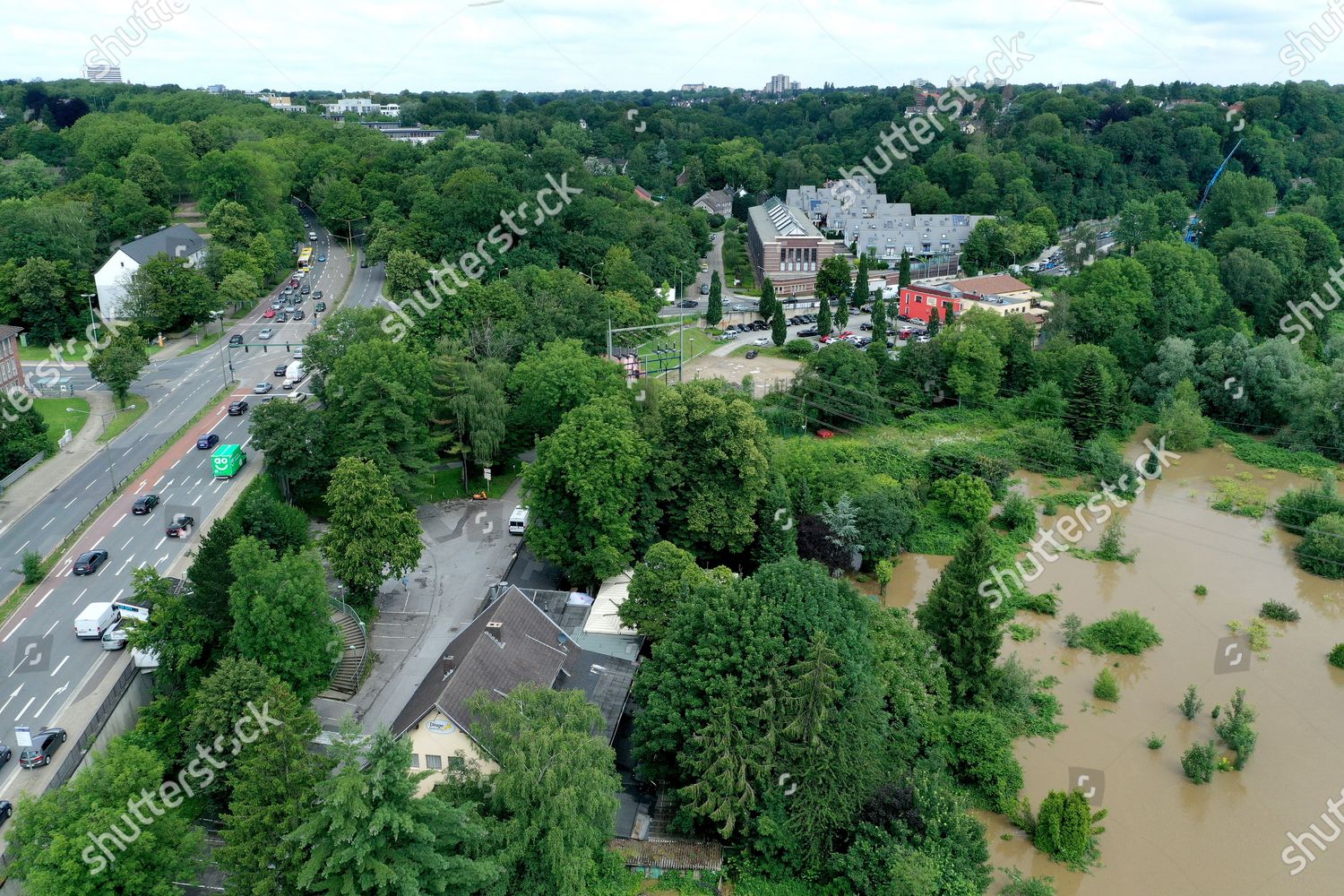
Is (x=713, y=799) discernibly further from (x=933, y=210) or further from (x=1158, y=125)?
(x=1158, y=125)

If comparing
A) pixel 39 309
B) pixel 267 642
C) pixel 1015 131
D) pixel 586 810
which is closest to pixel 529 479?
pixel 267 642

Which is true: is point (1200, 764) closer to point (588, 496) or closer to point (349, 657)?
point (588, 496)

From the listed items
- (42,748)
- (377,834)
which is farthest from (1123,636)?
(42,748)

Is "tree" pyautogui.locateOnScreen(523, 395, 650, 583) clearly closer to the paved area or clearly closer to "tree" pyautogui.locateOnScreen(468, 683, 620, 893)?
the paved area

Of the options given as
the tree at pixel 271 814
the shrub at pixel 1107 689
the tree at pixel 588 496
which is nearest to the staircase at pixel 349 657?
the tree at pixel 588 496

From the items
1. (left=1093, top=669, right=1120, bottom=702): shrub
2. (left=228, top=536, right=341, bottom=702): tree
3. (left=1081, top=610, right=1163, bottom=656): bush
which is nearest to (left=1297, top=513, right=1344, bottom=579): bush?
(left=1081, top=610, right=1163, bottom=656): bush
